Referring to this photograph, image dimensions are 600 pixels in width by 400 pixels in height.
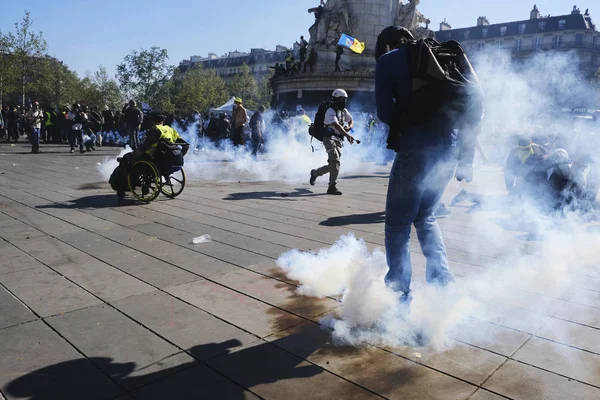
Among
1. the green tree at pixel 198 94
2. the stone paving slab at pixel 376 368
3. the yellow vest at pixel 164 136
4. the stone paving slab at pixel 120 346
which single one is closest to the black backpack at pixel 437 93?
the stone paving slab at pixel 376 368

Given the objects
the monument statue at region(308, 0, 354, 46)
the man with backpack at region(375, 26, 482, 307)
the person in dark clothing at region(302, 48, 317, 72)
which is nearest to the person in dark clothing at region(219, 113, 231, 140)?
the person in dark clothing at region(302, 48, 317, 72)

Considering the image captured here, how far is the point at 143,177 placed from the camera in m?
A: 7.67

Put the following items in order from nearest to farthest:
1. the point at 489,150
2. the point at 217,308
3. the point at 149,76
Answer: the point at 217,308 < the point at 489,150 < the point at 149,76

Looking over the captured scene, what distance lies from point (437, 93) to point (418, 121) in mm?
192

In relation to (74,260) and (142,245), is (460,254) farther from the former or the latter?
(74,260)

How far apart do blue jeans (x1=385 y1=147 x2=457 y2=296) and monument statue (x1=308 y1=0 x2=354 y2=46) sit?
2695 centimetres

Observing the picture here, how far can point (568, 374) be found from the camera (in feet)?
8.30

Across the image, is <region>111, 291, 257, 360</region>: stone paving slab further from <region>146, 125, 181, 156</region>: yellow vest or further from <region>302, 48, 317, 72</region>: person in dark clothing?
<region>302, 48, 317, 72</region>: person in dark clothing

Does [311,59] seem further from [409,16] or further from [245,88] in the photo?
[245,88]

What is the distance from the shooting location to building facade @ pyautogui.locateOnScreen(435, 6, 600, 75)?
5270 centimetres

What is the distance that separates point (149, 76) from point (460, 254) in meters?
63.0

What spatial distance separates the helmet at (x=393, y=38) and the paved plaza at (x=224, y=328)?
182cm

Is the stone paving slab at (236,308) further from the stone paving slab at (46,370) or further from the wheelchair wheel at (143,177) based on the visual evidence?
the wheelchair wheel at (143,177)

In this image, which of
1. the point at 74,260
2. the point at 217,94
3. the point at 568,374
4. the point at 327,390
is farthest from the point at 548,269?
the point at 217,94
